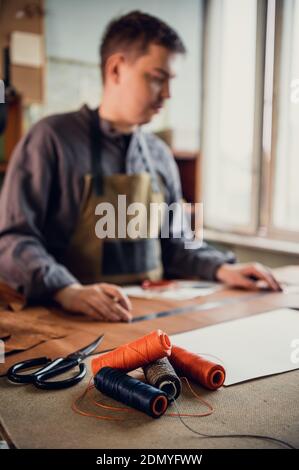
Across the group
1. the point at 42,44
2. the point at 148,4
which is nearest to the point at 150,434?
the point at 42,44

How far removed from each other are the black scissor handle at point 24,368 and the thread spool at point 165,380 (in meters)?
0.20

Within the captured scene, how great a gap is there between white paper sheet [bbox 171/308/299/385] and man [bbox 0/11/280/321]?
39 centimetres

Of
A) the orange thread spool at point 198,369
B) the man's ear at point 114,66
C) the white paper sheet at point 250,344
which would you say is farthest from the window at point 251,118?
the orange thread spool at point 198,369

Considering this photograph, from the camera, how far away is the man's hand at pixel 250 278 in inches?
58.5

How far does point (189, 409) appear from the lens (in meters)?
0.69

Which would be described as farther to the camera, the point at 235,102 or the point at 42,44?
the point at 235,102

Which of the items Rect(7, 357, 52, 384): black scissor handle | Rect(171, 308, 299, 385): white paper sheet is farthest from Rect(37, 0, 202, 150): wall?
Rect(7, 357, 52, 384): black scissor handle

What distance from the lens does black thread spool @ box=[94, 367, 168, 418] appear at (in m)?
0.66

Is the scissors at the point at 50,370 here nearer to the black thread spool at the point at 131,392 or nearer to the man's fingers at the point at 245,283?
the black thread spool at the point at 131,392

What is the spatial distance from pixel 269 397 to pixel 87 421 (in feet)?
0.93

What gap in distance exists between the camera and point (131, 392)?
2.23ft

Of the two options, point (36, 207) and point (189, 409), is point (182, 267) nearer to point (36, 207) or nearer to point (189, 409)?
point (36, 207)

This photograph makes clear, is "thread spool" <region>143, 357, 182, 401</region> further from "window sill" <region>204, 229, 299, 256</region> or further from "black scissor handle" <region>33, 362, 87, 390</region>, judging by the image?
"window sill" <region>204, 229, 299, 256</region>

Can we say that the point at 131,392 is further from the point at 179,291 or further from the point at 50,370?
the point at 179,291
